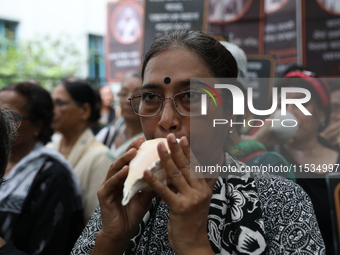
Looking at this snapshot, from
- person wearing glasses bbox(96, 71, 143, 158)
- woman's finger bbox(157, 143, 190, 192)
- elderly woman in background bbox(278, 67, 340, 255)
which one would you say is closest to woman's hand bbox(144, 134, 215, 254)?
woman's finger bbox(157, 143, 190, 192)

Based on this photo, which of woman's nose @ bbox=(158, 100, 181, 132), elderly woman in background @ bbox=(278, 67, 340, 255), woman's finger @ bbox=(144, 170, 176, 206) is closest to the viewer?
woman's finger @ bbox=(144, 170, 176, 206)

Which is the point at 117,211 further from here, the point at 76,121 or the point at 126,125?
the point at 76,121

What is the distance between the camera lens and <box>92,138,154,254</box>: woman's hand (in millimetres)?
1334

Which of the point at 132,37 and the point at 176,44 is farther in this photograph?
the point at 132,37

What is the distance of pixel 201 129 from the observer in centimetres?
147

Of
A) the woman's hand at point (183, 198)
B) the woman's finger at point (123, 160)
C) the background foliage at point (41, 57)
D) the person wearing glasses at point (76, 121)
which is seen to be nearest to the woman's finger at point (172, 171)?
the woman's hand at point (183, 198)

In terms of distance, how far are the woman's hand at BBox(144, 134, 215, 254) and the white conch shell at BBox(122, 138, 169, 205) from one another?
44 mm

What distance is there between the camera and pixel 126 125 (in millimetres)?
3826

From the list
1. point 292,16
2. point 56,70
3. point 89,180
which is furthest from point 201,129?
point 56,70

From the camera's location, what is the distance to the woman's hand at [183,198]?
1173mm

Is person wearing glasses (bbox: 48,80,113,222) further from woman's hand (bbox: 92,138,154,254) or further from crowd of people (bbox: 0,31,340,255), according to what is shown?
woman's hand (bbox: 92,138,154,254)

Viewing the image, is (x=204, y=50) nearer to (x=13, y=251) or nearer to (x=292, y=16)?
(x=13, y=251)

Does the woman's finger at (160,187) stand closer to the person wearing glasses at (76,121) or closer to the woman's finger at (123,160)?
the woman's finger at (123,160)

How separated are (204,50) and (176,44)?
0.35ft
